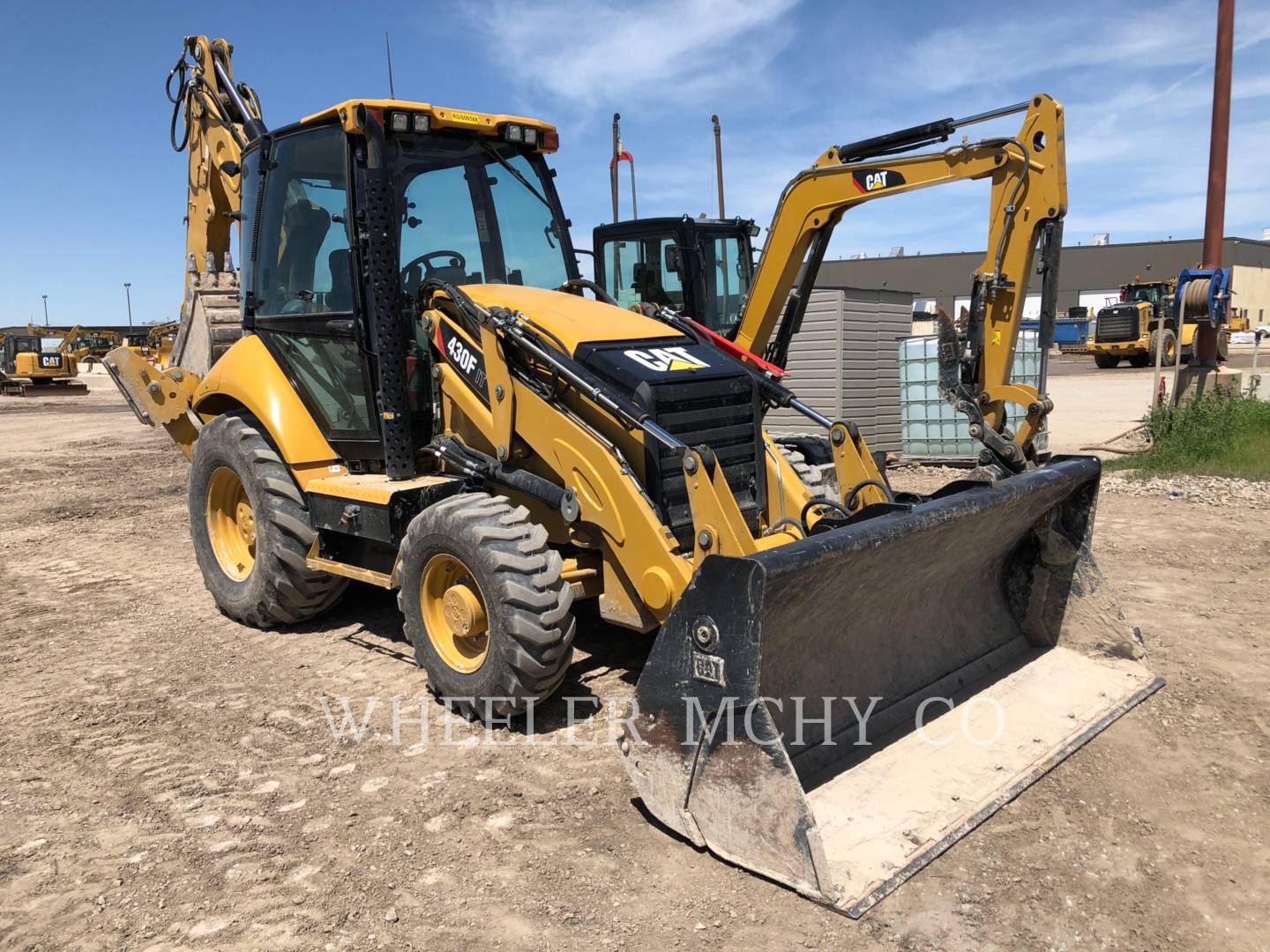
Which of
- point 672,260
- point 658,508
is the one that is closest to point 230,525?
point 658,508

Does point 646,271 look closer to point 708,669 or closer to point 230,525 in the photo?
point 230,525

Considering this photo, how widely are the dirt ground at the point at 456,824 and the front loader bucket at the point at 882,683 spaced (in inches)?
5.0

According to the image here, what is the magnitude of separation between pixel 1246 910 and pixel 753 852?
59.1 inches

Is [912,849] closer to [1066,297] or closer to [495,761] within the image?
[495,761]

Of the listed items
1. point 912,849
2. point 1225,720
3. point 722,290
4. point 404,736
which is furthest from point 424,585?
point 722,290

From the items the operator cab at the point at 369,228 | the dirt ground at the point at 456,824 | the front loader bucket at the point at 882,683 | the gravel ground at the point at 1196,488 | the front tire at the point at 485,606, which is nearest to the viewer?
the dirt ground at the point at 456,824

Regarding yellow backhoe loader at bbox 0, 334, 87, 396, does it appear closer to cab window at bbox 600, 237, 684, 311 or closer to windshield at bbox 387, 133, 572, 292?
cab window at bbox 600, 237, 684, 311

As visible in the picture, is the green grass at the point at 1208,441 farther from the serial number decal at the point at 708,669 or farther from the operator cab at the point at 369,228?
the serial number decal at the point at 708,669

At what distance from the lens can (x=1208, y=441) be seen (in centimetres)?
1100

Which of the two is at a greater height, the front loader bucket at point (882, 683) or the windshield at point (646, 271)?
the windshield at point (646, 271)

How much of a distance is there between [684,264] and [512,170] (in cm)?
438

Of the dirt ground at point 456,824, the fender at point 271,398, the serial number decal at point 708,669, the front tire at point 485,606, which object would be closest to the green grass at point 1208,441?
the dirt ground at point 456,824

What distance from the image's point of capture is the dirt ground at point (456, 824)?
117 inches

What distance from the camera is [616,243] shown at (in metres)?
10.5
